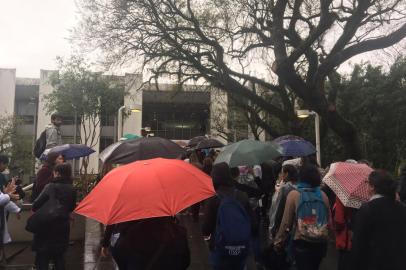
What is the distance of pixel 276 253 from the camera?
570 centimetres

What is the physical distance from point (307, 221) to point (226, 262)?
1.06 m

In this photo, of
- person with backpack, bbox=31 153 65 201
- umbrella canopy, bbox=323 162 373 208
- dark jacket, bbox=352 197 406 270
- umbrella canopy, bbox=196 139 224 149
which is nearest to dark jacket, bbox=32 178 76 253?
person with backpack, bbox=31 153 65 201

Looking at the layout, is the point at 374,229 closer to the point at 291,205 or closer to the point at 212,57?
the point at 291,205

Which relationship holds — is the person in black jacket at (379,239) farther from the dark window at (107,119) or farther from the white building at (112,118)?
the white building at (112,118)

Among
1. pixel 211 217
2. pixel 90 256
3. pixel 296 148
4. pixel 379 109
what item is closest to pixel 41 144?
pixel 90 256

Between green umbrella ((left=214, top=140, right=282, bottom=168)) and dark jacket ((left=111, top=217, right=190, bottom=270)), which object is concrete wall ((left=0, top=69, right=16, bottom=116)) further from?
dark jacket ((left=111, top=217, right=190, bottom=270))

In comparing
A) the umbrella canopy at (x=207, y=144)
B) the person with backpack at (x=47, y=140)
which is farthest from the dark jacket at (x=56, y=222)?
the umbrella canopy at (x=207, y=144)

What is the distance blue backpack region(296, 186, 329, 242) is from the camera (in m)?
5.09

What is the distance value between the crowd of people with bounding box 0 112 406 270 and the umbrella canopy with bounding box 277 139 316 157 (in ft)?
11.8

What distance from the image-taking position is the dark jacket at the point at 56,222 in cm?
562

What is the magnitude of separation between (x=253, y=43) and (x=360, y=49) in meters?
5.69

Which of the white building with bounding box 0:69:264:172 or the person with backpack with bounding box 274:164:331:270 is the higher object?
the white building with bounding box 0:69:264:172

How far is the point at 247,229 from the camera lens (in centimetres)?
473

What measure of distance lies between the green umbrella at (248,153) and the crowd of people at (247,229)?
2.22ft
